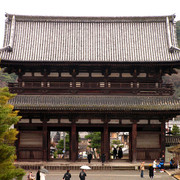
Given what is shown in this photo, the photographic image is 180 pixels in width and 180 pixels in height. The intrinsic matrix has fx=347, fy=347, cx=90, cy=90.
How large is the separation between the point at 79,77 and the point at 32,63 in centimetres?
530

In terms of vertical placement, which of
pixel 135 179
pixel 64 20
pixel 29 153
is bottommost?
pixel 135 179

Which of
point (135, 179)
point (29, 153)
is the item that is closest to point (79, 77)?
point (29, 153)

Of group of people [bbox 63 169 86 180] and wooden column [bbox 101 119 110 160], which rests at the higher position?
wooden column [bbox 101 119 110 160]

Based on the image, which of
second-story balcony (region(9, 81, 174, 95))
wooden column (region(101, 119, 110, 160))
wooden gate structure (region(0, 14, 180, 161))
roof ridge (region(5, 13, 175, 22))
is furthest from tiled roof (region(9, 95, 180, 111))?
roof ridge (region(5, 13, 175, 22))

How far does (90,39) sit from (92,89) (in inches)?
264

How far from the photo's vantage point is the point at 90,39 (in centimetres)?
4091

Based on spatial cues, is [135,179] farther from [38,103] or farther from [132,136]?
[38,103]

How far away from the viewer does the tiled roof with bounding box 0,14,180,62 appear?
38469 mm

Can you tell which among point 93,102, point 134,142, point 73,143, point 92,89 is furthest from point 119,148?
point 92,89

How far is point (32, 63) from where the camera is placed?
3659 cm

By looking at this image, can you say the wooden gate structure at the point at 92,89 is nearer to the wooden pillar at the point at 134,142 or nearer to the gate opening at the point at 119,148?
the wooden pillar at the point at 134,142

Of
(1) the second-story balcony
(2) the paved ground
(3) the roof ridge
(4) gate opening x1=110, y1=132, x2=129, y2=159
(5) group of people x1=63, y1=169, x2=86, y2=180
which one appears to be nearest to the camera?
(5) group of people x1=63, y1=169, x2=86, y2=180

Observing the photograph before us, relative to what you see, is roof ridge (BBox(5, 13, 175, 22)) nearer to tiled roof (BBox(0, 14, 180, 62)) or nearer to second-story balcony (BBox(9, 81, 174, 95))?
tiled roof (BBox(0, 14, 180, 62))

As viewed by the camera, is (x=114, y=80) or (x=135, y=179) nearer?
(x=135, y=179)
